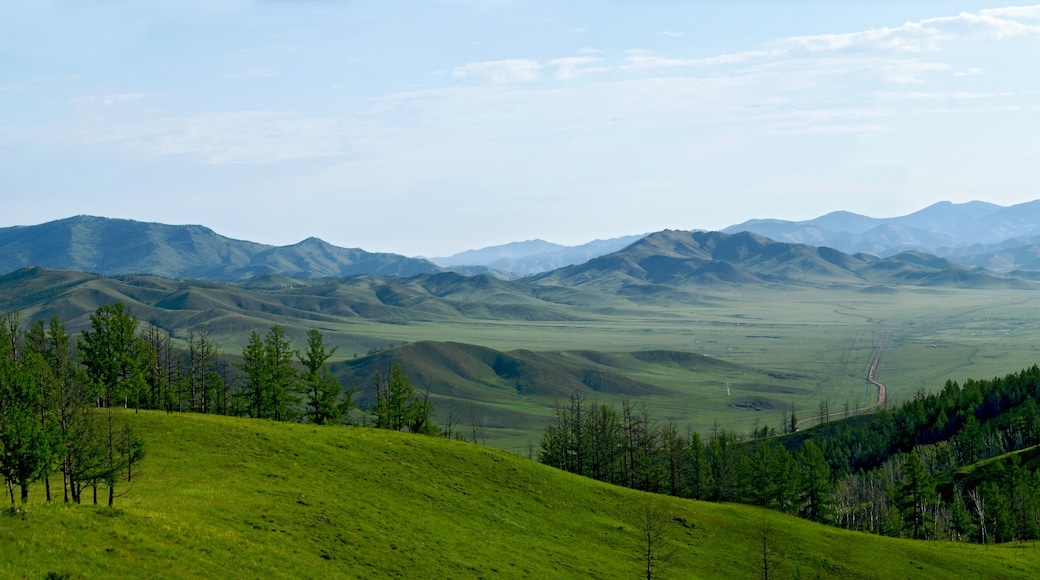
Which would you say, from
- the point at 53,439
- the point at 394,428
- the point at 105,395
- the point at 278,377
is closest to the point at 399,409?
the point at 394,428

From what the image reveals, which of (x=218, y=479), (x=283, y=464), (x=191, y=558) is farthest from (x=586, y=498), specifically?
(x=191, y=558)

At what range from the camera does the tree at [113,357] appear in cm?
7325

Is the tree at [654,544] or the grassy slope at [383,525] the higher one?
the grassy slope at [383,525]

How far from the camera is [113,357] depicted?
7419cm

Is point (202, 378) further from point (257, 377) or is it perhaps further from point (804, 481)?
point (804, 481)

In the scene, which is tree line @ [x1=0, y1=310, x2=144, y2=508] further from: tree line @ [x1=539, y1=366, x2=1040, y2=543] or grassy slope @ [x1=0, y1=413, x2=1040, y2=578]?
tree line @ [x1=539, y1=366, x2=1040, y2=543]

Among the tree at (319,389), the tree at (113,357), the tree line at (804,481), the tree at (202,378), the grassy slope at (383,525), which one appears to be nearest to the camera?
the grassy slope at (383,525)

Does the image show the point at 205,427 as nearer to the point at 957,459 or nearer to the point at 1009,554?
the point at 1009,554

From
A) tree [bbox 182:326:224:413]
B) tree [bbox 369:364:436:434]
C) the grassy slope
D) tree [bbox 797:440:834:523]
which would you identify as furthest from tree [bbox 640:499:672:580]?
tree [bbox 182:326:224:413]

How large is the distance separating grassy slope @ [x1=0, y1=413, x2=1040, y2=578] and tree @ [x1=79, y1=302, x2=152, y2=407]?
1031 cm

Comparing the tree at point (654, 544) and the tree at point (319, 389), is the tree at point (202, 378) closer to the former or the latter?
the tree at point (319, 389)

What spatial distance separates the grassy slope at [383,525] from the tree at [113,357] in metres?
10.3

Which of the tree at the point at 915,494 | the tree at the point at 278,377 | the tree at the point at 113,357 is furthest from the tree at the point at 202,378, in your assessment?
the tree at the point at 915,494

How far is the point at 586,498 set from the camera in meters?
75.6
